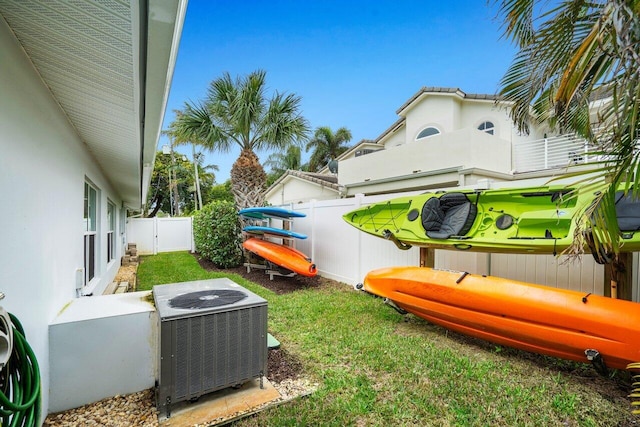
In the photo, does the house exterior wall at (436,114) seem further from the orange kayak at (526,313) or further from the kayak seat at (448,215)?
the orange kayak at (526,313)

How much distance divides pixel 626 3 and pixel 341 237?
6126 millimetres

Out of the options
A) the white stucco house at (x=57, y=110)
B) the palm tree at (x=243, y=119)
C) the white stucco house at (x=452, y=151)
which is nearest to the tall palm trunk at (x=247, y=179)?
the palm tree at (x=243, y=119)

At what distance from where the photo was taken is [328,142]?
2650cm

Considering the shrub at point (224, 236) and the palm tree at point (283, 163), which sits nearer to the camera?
the shrub at point (224, 236)

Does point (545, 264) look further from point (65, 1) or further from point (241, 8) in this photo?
point (241, 8)

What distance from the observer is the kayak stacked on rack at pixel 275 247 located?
23.3 feet

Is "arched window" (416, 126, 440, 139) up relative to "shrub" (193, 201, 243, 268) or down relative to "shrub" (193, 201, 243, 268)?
up

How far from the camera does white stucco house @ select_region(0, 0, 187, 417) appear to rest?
1620mm

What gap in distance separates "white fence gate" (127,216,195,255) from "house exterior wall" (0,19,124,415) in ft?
42.1

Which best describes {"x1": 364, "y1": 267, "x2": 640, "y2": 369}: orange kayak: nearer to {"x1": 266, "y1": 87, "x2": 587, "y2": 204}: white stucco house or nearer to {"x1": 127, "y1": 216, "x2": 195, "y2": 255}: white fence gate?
{"x1": 266, "y1": 87, "x2": 587, "y2": 204}: white stucco house

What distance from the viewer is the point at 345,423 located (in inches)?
94.0

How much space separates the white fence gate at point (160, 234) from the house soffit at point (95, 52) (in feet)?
43.5

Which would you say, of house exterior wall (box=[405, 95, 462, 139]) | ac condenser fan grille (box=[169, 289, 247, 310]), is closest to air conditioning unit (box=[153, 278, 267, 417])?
ac condenser fan grille (box=[169, 289, 247, 310])

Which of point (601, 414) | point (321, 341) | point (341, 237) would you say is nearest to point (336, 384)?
point (321, 341)
